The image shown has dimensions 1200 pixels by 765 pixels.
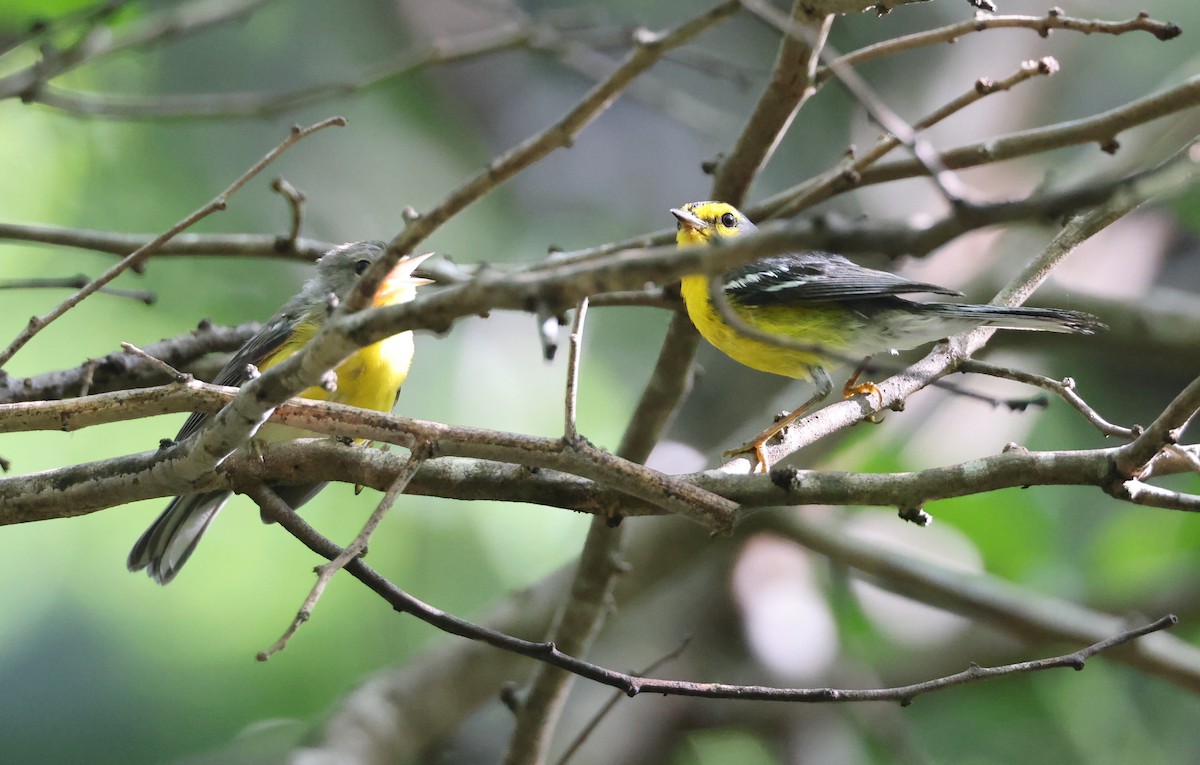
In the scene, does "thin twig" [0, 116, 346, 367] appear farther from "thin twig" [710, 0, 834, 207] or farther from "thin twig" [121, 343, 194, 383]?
"thin twig" [710, 0, 834, 207]

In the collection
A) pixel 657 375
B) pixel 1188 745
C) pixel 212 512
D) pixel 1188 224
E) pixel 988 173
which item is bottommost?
pixel 212 512

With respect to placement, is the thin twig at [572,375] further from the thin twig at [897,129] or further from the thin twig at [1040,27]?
the thin twig at [1040,27]

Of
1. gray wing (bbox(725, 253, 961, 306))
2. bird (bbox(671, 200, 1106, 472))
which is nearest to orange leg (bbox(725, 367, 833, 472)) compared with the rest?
bird (bbox(671, 200, 1106, 472))

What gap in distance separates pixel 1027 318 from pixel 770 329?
4.06ft

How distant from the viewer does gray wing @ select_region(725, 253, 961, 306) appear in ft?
14.0

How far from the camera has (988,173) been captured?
8273 mm

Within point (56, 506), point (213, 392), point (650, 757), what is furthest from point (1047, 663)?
point (650, 757)

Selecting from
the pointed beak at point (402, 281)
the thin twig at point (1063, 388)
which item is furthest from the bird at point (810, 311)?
the pointed beak at point (402, 281)

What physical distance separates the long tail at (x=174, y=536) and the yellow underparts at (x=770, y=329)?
6.64ft

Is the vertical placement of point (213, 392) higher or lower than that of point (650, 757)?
lower

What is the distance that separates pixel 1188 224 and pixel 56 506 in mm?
6658

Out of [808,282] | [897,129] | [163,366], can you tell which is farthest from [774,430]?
[163,366]

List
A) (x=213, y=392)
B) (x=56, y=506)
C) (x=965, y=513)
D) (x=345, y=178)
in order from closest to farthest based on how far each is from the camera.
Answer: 1. (x=213, y=392)
2. (x=56, y=506)
3. (x=965, y=513)
4. (x=345, y=178)

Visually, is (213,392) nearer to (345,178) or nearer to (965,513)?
(965,513)
